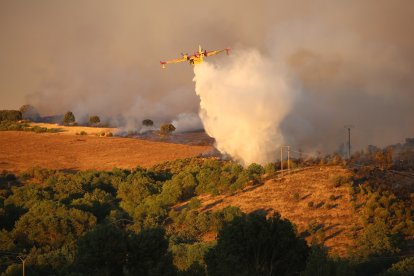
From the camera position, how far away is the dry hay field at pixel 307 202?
188ft

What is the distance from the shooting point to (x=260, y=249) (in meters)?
39.8

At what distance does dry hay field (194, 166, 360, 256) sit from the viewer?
5739 centimetres

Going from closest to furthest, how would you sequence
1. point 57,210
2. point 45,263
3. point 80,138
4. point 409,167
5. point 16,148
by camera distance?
point 45,263 → point 57,210 → point 409,167 → point 16,148 → point 80,138

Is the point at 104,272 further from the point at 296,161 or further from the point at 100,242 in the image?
the point at 296,161

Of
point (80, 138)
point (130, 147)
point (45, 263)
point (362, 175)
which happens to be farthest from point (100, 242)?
point (80, 138)

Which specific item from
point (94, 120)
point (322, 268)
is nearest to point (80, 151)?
point (94, 120)

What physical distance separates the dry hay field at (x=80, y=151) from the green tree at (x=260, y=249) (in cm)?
6986

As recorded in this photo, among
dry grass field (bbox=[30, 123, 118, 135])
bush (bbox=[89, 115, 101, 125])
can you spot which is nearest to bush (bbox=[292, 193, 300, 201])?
dry grass field (bbox=[30, 123, 118, 135])

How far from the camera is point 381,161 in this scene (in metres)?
77.0

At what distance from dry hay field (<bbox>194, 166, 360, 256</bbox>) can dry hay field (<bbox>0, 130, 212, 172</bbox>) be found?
131 feet

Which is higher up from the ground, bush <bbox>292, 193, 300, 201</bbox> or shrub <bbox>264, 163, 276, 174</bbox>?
shrub <bbox>264, 163, 276, 174</bbox>

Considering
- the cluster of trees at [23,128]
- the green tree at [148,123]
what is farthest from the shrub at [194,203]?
the cluster of trees at [23,128]

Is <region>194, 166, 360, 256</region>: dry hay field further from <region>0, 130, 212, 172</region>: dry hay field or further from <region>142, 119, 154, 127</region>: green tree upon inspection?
<region>142, 119, 154, 127</region>: green tree

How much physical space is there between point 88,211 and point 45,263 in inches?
973
